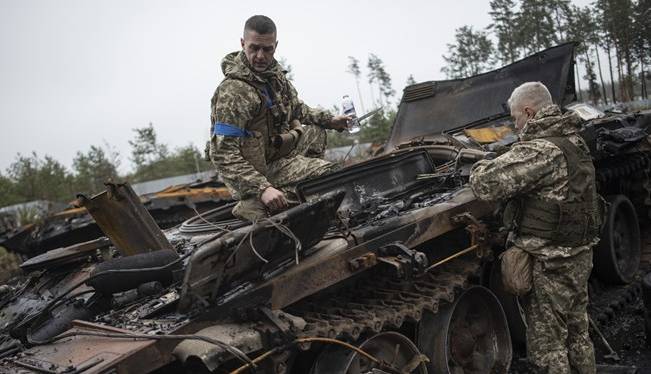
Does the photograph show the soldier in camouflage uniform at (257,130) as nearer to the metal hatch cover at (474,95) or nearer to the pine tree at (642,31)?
the metal hatch cover at (474,95)

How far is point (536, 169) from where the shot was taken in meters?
3.83

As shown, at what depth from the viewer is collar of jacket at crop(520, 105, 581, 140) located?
3.93 m

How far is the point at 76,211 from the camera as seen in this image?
1238cm

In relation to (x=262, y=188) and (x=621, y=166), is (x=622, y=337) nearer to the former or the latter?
(x=621, y=166)

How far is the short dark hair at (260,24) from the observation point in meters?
4.11

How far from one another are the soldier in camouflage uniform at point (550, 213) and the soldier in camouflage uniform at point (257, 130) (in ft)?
4.70

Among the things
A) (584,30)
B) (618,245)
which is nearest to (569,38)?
(584,30)

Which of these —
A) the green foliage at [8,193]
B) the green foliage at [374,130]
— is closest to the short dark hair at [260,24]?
the green foliage at [8,193]

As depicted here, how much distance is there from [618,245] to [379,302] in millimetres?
4298

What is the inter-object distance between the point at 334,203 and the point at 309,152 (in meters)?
1.67

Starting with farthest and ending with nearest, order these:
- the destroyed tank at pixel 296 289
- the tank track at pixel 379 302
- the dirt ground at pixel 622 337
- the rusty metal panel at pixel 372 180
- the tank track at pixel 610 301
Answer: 1. the tank track at pixel 610 301
2. the dirt ground at pixel 622 337
3. the rusty metal panel at pixel 372 180
4. the tank track at pixel 379 302
5. the destroyed tank at pixel 296 289

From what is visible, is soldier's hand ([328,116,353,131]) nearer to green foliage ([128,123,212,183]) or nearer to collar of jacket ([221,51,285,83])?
collar of jacket ([221,51,285,83])

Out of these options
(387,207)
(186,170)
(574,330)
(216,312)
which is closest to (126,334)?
(216,312)

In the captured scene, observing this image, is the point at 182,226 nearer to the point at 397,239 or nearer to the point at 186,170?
the point at 397,239
